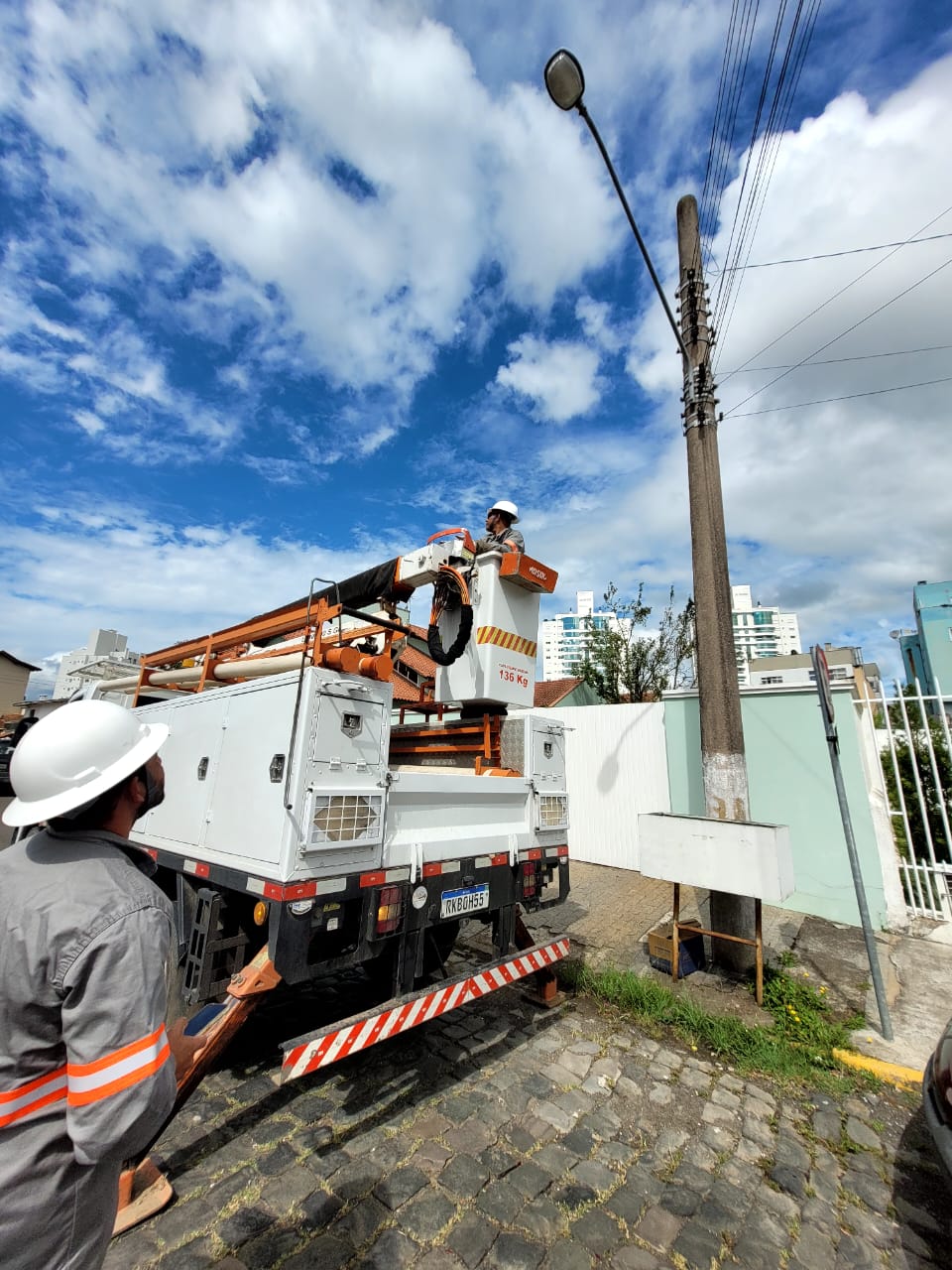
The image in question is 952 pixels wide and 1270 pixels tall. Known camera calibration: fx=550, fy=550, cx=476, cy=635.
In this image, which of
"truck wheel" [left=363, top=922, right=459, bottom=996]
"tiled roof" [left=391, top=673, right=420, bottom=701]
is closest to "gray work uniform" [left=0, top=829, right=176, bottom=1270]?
"truck wheel" [left=363, top=922, right=459, bottom=996]

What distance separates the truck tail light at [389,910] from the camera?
10.1ft

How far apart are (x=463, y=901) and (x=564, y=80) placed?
6.21 m

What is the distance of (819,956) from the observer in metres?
5.45

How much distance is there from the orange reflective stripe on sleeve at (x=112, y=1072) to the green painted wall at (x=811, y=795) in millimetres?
6385

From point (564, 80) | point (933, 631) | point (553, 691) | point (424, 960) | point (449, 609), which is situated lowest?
point (424, 960)

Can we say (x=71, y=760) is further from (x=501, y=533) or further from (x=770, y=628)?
(x=770, y=628)

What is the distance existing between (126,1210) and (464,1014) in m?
2.41

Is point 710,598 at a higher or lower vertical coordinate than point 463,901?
higher

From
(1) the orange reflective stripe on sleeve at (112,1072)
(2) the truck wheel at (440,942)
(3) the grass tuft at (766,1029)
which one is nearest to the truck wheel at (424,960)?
(2) the truck wheel at (440,942)

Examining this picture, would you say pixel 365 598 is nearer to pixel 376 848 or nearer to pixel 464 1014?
pixel 376 848

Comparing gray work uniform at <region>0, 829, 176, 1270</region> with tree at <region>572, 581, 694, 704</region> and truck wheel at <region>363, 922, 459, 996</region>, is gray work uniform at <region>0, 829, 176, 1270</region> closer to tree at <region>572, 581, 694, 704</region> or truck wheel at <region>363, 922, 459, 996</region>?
truck wheel at <region>363, 922, 459, 996</region>

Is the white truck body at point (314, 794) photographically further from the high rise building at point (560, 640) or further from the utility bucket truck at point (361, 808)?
the high rise building at point (560, 640)

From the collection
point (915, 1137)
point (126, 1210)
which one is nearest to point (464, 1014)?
point (126, 1210)

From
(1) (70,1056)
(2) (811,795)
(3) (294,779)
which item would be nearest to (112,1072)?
(1) (70,1056)
